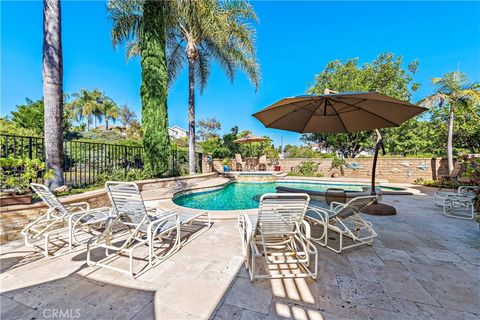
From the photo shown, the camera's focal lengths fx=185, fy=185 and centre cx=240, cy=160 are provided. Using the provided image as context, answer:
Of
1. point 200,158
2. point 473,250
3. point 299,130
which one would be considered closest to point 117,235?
point 299,130

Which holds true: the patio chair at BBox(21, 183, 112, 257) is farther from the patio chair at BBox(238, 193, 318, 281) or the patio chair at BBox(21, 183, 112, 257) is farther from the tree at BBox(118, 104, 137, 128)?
the tree at BBox(118, 104, 137, 128)

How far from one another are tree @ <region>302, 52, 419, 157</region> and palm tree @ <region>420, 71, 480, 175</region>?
5588 mm

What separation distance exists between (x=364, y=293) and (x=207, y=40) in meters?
11.6

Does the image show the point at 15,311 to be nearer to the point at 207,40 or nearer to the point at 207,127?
the point at 207,40

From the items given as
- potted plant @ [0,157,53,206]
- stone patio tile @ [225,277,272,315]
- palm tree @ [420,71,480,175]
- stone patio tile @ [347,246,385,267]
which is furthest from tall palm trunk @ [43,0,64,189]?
palm tree @ [420,71,480,175]

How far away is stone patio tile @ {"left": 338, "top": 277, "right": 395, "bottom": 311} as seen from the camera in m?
1.75

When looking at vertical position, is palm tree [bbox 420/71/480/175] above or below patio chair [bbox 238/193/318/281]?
above

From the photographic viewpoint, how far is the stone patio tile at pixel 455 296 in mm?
1712

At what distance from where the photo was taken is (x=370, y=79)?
1593 centimetres

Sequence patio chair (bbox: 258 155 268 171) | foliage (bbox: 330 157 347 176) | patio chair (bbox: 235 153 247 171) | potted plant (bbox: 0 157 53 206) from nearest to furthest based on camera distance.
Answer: potted plant (bbox: 0 157 53 206), foliage (bbox: 330 157 347 176), patio chair (bbox: 235 153 247 171), patio chair (bbox: 258 155 268 171)

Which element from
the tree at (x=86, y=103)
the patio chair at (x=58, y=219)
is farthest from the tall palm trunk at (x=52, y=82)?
the tree at (x=86, y=103)

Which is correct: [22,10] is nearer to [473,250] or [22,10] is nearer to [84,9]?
[84,9]

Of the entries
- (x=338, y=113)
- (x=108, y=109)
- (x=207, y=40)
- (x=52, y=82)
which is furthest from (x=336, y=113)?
(x=108, y=109)

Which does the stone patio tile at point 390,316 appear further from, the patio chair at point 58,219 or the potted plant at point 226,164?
the potted plant at point 226,164
